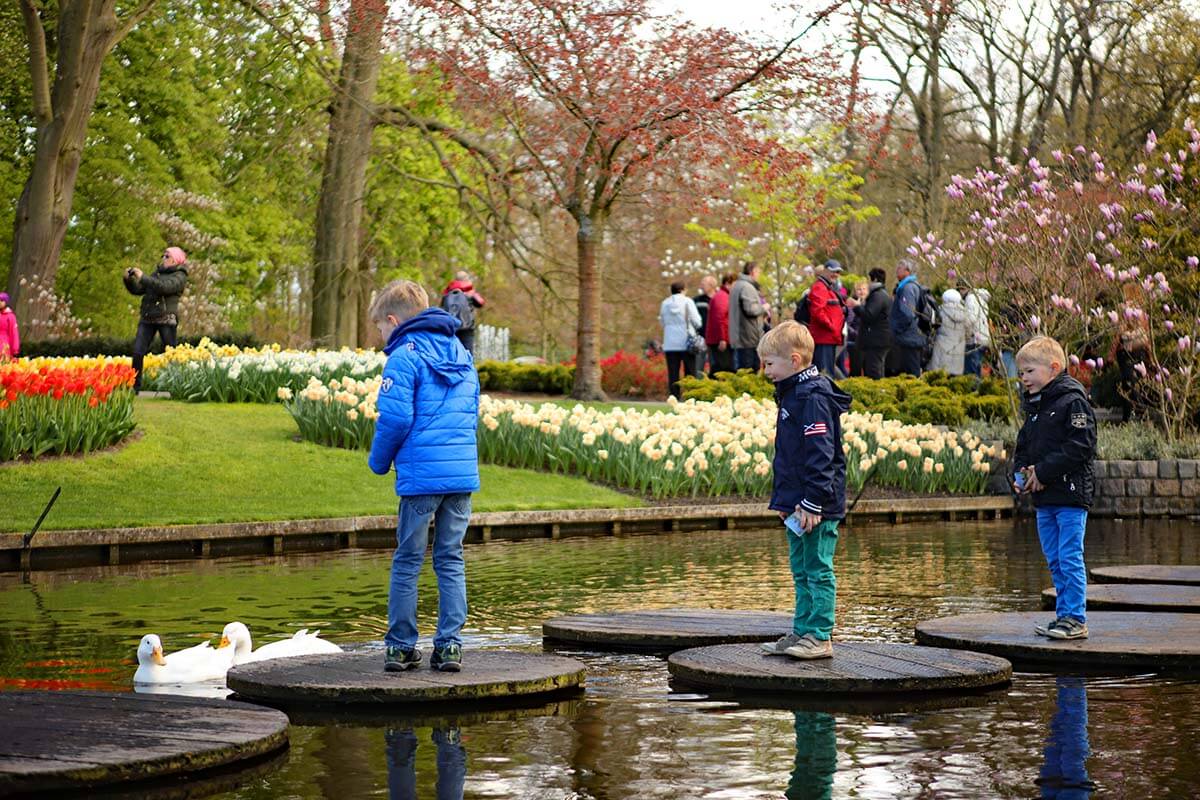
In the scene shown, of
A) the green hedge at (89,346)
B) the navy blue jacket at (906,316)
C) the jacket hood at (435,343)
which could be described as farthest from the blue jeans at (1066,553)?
the green hedge at (89,346)

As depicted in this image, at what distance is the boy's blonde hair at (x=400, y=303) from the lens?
7035mm

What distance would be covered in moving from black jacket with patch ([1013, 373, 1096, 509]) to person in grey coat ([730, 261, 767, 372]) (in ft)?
47.3

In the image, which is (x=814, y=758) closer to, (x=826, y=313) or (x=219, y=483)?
(x=219, y=483)

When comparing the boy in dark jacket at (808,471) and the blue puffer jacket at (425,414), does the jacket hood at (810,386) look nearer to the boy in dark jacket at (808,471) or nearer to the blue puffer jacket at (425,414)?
the boy in dark jacket at (808,471)

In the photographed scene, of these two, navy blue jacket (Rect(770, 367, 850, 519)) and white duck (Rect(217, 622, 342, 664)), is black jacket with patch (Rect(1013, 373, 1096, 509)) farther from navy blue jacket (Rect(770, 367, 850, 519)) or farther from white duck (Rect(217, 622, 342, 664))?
white duck (Rect(217, 622, 342, 664))

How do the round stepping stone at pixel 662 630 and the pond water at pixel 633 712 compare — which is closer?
the pond water at pixel 633 712

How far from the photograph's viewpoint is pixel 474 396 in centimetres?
709

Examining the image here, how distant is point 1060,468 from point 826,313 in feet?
42.4

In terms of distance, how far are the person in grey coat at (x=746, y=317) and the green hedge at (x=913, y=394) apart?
93cm

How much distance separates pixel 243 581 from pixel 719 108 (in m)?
14.0

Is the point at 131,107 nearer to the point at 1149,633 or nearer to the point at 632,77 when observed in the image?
the point at 632,77

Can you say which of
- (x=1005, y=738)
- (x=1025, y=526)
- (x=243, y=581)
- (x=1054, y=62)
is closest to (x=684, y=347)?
(x=1025, y=526)

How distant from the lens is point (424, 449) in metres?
6.88

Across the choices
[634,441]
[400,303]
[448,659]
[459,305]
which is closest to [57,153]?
[459,305]
